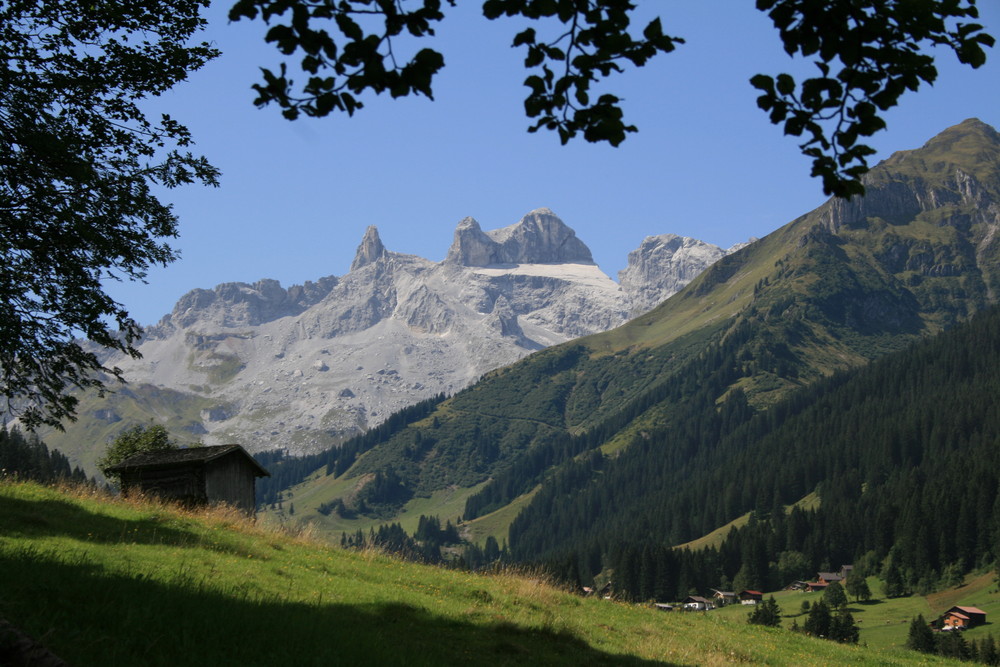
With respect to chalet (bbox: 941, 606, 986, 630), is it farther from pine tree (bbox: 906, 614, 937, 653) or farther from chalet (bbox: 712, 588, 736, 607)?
chalet (bbox: 712, 588, 736, 607)

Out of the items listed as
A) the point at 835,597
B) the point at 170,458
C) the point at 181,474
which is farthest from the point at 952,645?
the point at 170,458

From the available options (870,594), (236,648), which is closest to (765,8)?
(236,648)

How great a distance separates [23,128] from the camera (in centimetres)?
1858

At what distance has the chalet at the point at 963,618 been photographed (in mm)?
133375

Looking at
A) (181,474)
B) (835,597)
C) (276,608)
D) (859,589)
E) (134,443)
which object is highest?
(134,443)

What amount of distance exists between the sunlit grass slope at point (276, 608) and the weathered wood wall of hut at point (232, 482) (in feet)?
50.8

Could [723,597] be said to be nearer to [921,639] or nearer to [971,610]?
[971,610]

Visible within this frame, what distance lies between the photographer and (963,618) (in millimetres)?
134500

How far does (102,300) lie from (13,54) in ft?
17.9

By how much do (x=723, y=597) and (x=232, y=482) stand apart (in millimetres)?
153960

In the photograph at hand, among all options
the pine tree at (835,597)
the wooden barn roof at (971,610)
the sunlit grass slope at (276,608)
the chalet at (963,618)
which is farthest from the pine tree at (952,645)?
the sunlit grass slope at (276,608)

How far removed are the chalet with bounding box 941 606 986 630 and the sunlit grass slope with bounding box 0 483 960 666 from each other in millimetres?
121977

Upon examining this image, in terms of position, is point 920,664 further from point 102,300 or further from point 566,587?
point 102,300

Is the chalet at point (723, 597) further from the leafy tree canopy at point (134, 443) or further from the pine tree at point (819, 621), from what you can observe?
the leafy tree canopy at point (134, 443)
